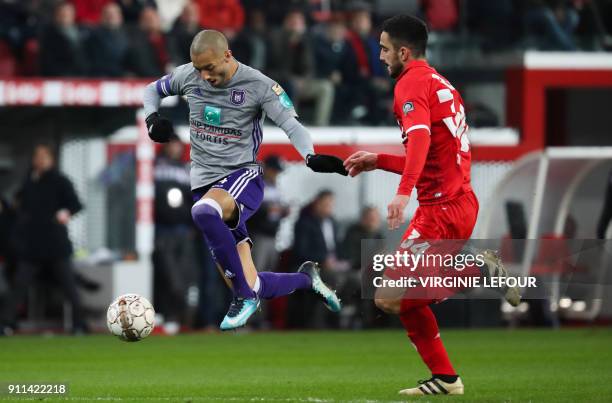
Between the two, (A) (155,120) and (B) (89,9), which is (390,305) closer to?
(A) (155,120)

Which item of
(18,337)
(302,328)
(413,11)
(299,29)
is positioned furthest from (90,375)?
(413,11)

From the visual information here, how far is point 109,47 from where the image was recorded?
60.0ft

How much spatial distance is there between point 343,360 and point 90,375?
2.58 metres

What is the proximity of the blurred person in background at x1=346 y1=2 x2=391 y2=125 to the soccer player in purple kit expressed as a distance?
1089cm

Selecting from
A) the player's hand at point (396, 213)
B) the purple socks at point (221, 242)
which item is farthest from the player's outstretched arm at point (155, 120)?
the player's hand at point (396, 213)

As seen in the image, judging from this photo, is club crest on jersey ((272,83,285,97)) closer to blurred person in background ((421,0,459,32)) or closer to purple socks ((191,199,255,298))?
purple socks ((191,199,255,298))

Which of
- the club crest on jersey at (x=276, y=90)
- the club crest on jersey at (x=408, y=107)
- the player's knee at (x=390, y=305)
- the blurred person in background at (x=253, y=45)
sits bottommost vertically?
the player's knee at (x=390, y=305)

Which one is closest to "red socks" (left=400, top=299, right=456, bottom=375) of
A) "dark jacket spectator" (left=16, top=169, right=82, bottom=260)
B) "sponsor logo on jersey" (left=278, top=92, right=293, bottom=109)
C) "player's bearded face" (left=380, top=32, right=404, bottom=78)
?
"player's bearded face" (left=380, top=32, right=404, bottom=78)

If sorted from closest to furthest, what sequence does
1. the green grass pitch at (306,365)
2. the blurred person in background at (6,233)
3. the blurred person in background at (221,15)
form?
the green grass pitch at (306,365)
the blurred person in background at (6,233)
the blurred person in background at (221,15)

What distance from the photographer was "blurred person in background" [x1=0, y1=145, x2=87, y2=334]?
16.0 metres

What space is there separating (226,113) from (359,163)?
58.2 inches

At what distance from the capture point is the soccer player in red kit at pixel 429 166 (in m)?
8.36

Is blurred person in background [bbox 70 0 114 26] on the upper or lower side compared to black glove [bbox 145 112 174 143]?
upper

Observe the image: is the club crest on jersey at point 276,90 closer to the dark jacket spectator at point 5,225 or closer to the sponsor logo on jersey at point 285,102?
the sponsor logo on jersey at point 285,102
